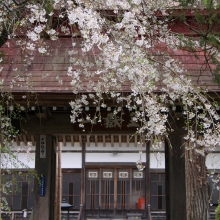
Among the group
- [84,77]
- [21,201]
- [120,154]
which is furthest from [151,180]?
[84,77]

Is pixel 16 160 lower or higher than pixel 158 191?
higher

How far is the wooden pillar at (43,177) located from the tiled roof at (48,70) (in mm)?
1201

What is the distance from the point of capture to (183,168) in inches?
265

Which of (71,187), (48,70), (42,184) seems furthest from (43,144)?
(71,187)

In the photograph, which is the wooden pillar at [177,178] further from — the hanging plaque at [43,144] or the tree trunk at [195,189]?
the hanging plaque at [43,144]

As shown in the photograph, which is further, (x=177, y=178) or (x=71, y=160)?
(x=71, y=160)

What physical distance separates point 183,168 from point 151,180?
695 cm

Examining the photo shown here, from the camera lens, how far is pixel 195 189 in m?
7.16

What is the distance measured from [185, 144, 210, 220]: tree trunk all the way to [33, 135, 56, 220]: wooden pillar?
2166 mm

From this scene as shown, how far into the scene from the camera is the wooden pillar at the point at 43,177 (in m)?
6.73

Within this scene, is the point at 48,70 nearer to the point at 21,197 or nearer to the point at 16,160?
the point at 16,160

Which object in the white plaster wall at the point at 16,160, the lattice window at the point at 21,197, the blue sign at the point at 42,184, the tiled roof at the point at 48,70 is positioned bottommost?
the lattice window at the point at 21,197

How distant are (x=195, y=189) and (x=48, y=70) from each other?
10.0 feet

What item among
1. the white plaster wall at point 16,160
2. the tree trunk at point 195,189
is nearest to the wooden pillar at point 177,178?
the tree trunk at point 195,189
